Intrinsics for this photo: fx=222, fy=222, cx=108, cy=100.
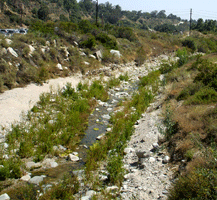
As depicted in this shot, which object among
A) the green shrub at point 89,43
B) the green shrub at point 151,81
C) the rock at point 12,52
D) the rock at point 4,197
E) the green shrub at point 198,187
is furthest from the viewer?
the green shrub at point 89,43

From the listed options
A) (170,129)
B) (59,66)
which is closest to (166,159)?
(170,129)

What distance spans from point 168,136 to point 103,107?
509cm

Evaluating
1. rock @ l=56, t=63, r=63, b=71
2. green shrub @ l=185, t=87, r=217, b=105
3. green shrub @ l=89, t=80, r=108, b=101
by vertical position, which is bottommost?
green shrub @ l=89, t=80, r=108, b=101

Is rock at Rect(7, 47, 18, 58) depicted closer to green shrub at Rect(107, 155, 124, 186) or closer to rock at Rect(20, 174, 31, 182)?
rock at Rect(20, 174, 31, 182)

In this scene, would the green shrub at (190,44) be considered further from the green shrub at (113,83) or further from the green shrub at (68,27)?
the green shrub at (113,83)

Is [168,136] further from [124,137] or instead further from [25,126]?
[25,126]

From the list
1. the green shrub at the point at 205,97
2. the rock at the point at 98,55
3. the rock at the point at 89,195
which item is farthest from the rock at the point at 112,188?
the rock at the point at 98,55

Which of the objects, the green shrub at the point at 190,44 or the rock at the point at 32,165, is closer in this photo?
the rock at the point at 32,165

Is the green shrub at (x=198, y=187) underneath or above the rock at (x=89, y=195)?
above

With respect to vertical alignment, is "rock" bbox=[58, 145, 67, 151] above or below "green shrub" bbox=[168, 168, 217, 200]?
below

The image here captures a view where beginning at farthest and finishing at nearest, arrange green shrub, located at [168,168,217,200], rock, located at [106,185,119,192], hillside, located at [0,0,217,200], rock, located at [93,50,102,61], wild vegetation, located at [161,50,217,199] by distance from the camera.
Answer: rock, located at [93,50,102,61], rock, located at [106,185,119,192], hillside, located at [0,0,217,200], wild vegetation, located at [161,50,217,199], green shrub, located at [168,168,217,200]

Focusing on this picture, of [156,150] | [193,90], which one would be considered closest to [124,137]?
[156,150]

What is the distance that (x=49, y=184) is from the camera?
530cm

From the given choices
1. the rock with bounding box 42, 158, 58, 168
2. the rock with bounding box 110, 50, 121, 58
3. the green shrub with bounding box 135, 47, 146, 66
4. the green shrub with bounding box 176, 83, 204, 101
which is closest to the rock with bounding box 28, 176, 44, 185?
the rock with bounding box 42, 158, 58, 168
